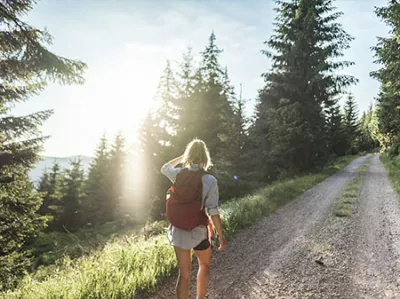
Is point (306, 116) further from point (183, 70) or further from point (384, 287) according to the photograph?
point (384, 287)

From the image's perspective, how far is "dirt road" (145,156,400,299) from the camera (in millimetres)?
4215

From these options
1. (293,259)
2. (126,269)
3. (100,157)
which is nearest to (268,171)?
(293,259)

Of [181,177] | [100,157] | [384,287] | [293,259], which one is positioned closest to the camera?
[181,177]

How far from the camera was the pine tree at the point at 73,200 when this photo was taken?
33531mm

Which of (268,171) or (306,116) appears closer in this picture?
(306,116)

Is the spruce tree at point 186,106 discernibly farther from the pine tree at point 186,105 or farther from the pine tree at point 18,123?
the pine tree at point 18,123

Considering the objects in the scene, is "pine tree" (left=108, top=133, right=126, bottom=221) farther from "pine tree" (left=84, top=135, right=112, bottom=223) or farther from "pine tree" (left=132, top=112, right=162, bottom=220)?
"pine tree" (left=132, top=112, right=162, bottom=220)

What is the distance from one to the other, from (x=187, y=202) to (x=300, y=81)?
19.3 meters

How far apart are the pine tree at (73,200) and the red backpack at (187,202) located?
3472 centimetres

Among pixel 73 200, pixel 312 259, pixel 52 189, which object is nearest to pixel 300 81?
pixel 312 259

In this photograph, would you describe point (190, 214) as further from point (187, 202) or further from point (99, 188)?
point (99, 188)

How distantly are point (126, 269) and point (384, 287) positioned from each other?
14.2 feet

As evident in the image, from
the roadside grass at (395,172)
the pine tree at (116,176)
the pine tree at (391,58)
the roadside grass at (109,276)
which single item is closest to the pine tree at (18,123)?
the roadside grass at (109,276)

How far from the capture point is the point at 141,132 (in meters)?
18.9
